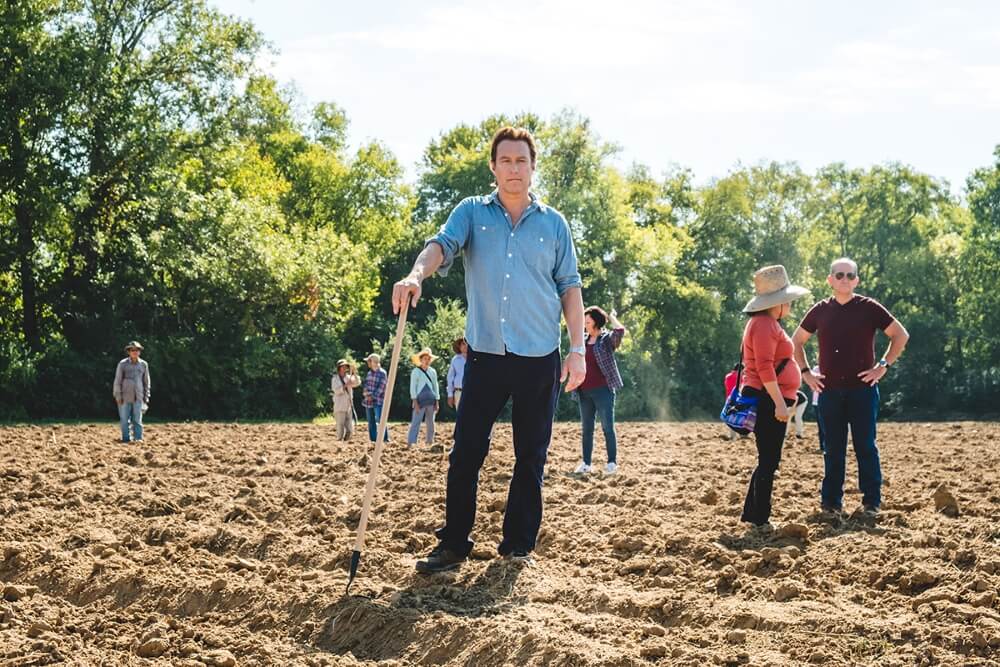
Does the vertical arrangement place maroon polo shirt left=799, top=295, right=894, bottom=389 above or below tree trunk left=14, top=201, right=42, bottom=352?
below

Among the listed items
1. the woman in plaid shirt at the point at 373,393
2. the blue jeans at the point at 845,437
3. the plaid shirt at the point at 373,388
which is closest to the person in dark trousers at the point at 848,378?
the blue jeans at the point at 845,437

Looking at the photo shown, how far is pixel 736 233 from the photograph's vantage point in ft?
206

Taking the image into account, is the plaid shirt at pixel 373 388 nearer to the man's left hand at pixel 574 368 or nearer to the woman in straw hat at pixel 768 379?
the woman in straw hat at pixel 768 379

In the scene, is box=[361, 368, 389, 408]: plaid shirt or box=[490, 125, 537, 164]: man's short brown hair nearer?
box=[490, 125, 537, 164]: man's short brown hair

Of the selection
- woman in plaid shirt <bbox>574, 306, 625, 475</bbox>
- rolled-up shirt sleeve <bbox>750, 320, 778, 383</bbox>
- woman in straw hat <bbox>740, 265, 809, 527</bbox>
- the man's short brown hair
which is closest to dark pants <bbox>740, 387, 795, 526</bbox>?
woman in straw hat <bbox>740, 265, 809, 527</bbox>

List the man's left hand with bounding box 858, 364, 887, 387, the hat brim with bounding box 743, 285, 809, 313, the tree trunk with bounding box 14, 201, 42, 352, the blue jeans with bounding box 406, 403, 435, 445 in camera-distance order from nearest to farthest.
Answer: the hat brim with bounding box 743, 285, 809, 313 < the man's left hand with bounding box 858, 364, 887, 387 < the blue jeans with bounding box 406, 403, 435, 445 < the tree trunk with bounding box 14, 201, 42, 352

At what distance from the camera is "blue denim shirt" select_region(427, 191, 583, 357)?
6.30m

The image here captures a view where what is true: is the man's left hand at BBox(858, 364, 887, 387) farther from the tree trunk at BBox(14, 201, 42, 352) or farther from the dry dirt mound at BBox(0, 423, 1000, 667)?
the tree trunk at BBox(14, 201, 42, 352)

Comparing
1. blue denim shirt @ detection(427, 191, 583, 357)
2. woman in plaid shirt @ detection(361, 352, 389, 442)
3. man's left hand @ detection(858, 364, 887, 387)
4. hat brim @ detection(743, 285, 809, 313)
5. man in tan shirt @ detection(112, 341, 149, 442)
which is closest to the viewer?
blue denim shirt @ detection(427, 191, 583, 357)

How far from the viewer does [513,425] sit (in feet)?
20.6

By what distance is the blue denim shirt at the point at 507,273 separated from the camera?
6.30 meters

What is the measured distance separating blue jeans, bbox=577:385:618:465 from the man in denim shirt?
5822 mm

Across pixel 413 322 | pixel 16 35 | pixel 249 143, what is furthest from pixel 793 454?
pixel 249 143

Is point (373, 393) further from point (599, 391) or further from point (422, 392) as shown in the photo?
point (599, 391)
